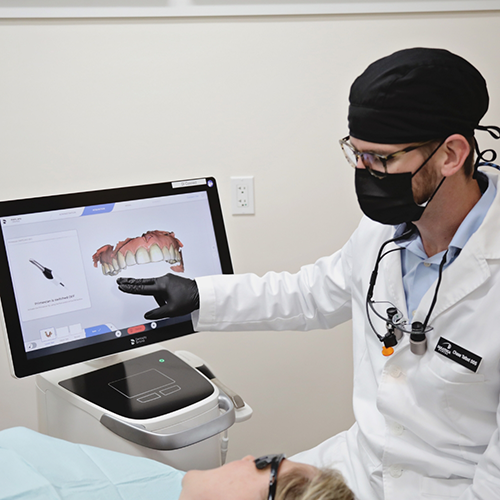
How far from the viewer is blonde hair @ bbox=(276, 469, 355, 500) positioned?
752 mm

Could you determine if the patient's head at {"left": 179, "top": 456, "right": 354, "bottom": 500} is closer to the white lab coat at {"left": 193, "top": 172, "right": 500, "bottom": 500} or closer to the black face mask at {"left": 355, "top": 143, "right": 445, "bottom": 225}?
the white lab coat at {"left": 193, "top": 172, "right": 500, "bottom": 500}


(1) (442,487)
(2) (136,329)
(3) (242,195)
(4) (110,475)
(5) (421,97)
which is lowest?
(1) (442,487)

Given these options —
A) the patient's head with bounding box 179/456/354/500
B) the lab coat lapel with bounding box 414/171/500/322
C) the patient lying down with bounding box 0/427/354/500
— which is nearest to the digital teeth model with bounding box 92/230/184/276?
the patient lying down with bounding box 0/427/354/500

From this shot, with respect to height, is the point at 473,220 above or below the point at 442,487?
above

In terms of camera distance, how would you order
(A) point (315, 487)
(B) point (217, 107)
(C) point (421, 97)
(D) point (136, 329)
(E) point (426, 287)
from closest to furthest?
(A) point (315, 487)
(C) point (421, 97)
(E) point (426, 287)
(D) point (136, 329)
(B) point (217, 107)

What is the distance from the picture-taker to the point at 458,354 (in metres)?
1.01

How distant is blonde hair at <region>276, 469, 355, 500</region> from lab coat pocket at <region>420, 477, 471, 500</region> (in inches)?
14.2

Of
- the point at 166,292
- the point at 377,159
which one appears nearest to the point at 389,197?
the point at 377,159

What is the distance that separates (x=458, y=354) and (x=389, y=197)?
330 millimetres

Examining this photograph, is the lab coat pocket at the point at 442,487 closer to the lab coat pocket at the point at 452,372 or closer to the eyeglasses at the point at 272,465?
the lab coat pocket at the point at 452,372

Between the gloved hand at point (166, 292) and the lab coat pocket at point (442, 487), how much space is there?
637mm

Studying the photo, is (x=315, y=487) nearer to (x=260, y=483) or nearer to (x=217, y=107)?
(x=260, y=483)

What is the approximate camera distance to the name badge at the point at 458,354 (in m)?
0.98

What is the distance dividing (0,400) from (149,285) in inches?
39.5
